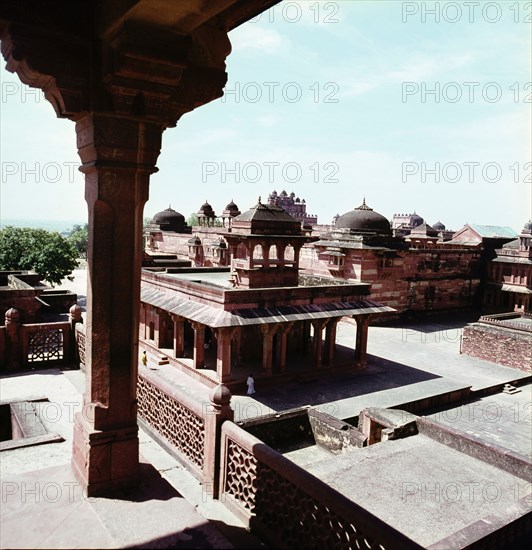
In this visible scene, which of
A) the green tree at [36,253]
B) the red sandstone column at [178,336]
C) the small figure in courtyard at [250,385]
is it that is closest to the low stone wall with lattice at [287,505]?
the small figure in courtyard at [250,385]

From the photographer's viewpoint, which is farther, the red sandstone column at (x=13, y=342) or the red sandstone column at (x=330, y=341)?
the red sandstone column at (x=330, y=341)

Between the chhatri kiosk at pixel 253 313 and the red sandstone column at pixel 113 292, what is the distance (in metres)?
9.57

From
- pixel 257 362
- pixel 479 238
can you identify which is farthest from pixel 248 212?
pixel 479 238

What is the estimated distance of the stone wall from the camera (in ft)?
64.4

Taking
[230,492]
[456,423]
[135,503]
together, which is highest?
[135,503]

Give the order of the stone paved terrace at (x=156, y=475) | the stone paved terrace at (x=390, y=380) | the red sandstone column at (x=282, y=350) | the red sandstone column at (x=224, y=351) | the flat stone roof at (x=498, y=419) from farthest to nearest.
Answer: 1. the red sandstone column at (x=282, y=350)
2. the red sandstone column at (x=224, y=351)
3. the stone paved terrace at (x=390, y=380)
4. the flat stone roof at (x=498, y=419)
5. the stone paved terrace at (x=156, y=475)

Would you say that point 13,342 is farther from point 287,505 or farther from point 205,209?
point 205,209

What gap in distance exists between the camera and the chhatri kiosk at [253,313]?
15062 millimetres

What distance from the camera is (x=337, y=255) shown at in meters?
27.7

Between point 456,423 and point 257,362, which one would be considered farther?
point 257,362

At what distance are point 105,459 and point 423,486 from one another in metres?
6.47

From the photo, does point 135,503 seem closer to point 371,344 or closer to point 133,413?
point 133,413

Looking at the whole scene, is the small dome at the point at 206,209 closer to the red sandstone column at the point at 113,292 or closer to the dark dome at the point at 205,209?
the dark dome at the point at 205,209

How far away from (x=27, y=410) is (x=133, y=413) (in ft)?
14.4
